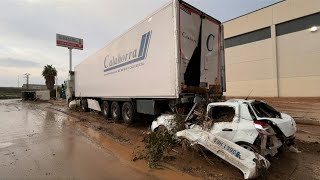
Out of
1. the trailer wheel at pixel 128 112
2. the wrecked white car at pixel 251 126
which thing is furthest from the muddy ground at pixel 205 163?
the trailer wheel at pixel 128 112

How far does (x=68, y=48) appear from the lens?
1885 inches

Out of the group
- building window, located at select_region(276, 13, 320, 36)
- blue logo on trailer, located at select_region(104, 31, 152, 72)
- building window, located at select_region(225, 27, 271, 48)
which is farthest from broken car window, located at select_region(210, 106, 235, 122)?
building window, located at select_region(225, 27, 271, 48)

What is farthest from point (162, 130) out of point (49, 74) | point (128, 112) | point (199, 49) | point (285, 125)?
point (49, 74)

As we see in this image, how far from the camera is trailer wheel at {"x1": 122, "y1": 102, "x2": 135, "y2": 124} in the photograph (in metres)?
11.6

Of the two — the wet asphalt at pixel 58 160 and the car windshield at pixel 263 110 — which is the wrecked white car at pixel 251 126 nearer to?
the car windshield at pixel 263 110

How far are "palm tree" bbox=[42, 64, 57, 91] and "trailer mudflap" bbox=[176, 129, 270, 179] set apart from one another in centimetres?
5953

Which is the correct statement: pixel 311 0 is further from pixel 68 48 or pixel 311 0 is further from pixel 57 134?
pixel 68 48

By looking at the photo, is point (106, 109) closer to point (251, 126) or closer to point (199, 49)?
point (199, 49)

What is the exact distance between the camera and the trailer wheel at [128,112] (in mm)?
11602

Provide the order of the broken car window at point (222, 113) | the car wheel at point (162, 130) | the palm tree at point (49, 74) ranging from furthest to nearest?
the palm tree at point (49, 74) < the car wheel at point (162, 130) < the broken car window at point (222, 113)

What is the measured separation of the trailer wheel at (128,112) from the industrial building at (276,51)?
17.4m

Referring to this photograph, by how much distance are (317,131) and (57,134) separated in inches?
396

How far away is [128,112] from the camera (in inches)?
471

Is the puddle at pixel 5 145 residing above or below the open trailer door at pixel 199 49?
below
